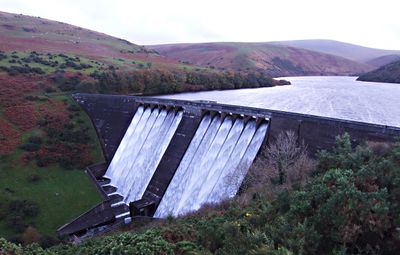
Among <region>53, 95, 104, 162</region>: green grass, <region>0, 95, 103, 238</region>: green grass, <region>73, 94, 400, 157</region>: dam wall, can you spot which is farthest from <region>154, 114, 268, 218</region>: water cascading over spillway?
<region>53, 95, 104, 162</region>: green grass

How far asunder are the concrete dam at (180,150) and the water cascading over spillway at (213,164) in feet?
0.31

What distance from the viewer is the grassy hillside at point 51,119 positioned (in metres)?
38.0

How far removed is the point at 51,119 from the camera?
5541 cm

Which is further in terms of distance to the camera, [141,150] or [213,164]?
[141,150]

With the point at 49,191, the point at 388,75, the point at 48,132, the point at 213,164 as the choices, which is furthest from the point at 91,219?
the point at 388,75

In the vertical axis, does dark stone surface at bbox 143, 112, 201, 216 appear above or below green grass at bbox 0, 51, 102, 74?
below

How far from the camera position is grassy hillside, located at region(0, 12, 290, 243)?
38031 millimetres

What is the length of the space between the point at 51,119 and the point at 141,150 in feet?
68.6

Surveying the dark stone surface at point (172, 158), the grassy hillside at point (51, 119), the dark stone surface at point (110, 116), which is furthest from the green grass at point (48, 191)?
the dark stone surface at point (172, 158)

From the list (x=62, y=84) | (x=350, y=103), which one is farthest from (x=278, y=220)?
(x=62, y=84)

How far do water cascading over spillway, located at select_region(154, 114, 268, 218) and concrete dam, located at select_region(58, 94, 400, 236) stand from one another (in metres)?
0.09

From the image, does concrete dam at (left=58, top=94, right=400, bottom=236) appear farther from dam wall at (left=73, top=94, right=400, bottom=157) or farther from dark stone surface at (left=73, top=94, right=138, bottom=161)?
dark stone surface at (left=73, top=94, right=138, bottom=161)

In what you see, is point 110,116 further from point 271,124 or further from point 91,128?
point 271,124

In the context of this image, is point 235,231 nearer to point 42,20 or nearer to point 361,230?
point 361,230
